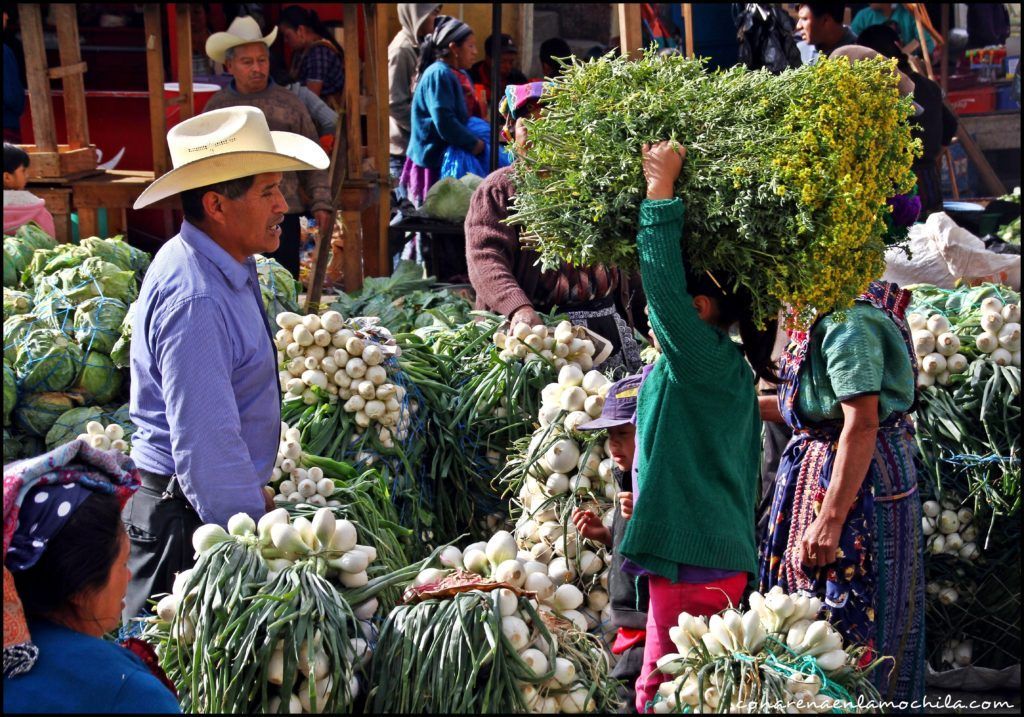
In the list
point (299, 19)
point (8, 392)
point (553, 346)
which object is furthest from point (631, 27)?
point (299, 19)

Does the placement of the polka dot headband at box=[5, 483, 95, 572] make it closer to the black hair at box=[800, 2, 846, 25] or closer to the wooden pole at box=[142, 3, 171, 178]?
the wooden pole at box=[142, 3, 171, 178]

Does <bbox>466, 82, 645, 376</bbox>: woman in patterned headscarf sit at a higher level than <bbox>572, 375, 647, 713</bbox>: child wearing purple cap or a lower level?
higher

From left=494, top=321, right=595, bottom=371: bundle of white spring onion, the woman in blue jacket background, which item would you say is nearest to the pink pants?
left=494, top=321, right=595, bottom=371: bundle of white spring onion

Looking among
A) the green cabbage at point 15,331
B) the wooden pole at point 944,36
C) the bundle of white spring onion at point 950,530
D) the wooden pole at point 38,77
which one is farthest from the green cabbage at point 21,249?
the wooden pole at point 944,36

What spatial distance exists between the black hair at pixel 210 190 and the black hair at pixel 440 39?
4.93m

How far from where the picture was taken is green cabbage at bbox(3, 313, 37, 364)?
4.50 meters

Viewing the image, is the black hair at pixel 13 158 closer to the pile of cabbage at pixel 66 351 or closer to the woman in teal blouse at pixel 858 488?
the pile of cabbage at pixel 66 351

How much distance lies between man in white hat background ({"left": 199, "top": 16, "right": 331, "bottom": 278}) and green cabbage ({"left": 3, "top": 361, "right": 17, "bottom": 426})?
1.96 meters

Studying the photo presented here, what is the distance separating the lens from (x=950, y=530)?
405cm

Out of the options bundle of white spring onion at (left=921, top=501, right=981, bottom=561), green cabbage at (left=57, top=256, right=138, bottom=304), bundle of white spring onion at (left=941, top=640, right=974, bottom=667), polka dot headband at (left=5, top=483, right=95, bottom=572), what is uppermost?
green cabbage at (left=57, top=256, right=138, bottom=304)

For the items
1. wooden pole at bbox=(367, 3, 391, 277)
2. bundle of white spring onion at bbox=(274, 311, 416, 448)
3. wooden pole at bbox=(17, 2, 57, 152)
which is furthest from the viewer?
wooden pole at bbox=(367, 3, 391, 277)

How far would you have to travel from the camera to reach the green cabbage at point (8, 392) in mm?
4391

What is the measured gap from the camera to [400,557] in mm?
3002

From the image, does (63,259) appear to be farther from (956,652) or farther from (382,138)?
(956,652)
